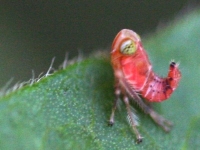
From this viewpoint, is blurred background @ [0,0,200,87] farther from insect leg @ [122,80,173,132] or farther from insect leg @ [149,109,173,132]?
insect leg @ [149,109,173,132]

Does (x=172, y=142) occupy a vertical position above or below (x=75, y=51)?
below

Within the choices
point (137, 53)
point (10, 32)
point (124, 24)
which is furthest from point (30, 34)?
point (137, 53)

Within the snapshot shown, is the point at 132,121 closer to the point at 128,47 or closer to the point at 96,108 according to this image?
the point at 96,108

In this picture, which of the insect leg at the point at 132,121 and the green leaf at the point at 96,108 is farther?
the insect leg at the point at 132,121

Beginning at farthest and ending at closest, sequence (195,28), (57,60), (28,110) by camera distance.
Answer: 1. (57,60)
2. (195,28)
3. (28,110)

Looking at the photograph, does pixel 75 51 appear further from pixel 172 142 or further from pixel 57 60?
pixel 172 142

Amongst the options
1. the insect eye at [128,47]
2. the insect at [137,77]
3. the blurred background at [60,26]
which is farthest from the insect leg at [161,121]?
the blurred background at [60,26]

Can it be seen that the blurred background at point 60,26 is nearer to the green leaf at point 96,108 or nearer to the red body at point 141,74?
the green leaf at point 96,108

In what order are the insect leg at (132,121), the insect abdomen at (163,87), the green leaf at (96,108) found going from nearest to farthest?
1. the green leaf at (96,108)
2. the insect leg at (132,121)
3. the insect abdomen at (163,87)
